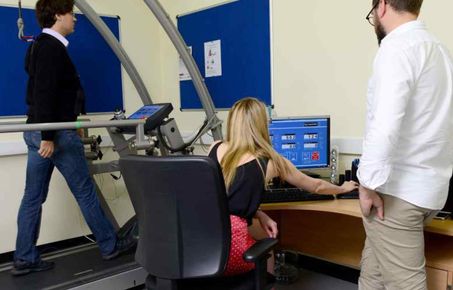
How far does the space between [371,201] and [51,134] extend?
188 cm

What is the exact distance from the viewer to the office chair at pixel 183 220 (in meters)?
1.43

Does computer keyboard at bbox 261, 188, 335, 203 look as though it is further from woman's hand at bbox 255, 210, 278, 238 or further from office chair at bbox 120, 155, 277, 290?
office chair at bbox 120, 155, 277, 290

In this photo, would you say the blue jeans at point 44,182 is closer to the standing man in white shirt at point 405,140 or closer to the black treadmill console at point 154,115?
the black treadmill console at point 154,115

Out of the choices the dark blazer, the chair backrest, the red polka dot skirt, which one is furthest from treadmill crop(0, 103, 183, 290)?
the red polka dot skirt

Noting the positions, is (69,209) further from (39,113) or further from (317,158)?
(317,158)

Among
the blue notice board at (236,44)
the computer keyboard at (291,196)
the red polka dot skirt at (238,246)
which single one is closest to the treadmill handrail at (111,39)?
the blue notice board at (236,44)

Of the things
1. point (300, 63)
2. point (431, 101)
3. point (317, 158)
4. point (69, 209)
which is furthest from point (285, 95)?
point (69, 209)

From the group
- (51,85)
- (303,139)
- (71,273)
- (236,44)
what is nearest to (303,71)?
(303,139)

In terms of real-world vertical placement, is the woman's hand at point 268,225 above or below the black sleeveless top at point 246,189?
below

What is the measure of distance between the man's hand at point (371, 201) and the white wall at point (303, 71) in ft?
3.87

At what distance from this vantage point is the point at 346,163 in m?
2.82

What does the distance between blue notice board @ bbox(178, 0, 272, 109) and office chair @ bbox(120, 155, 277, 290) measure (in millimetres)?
1879

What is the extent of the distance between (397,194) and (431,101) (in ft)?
1.17

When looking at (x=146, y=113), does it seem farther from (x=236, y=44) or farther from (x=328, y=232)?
(x=328, y=232)
